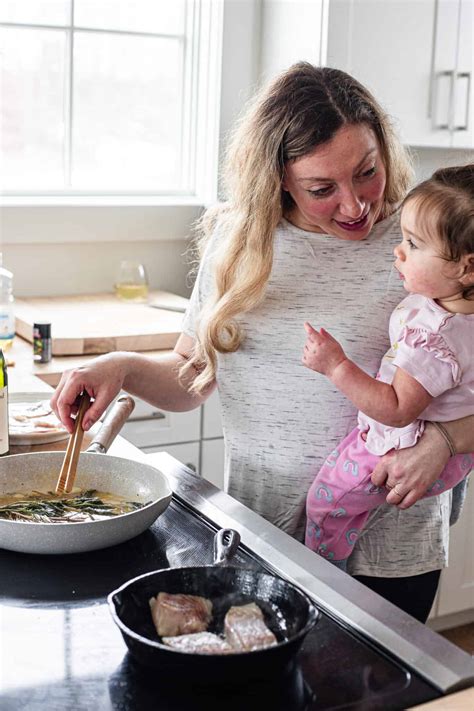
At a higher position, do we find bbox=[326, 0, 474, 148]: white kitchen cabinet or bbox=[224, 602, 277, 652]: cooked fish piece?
bbox=[326, 0, 474, 148]: white kitchen cabinet

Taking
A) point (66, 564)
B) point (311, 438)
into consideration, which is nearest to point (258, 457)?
point (311, 438)

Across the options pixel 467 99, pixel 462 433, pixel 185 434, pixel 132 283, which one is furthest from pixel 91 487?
pixel 467 99

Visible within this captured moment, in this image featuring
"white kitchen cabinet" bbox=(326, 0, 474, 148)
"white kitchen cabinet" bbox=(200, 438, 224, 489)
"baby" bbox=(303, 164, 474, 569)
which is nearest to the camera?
"baby" bbox=(303, 164, 474, 569)

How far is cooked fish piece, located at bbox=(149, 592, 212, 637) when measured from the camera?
3.18ft

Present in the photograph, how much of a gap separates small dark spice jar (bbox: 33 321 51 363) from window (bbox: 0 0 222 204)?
831 mm

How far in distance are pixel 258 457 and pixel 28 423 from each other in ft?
1.39

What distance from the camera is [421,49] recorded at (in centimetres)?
296

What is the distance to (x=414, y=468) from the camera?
5.04 ft

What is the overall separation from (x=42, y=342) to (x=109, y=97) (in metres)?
1.13

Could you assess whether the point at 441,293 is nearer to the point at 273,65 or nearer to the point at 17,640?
the point at 17,640

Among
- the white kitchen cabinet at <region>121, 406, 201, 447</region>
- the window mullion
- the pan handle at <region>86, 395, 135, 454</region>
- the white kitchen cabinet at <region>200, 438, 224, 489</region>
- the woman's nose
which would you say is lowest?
the white kitchen cabinet at <region>200, 438, 224, 489</region>

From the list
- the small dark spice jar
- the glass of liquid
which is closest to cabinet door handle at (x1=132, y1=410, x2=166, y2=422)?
the small dark spice jar

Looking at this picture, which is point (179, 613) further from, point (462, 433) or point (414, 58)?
point (414, 58)

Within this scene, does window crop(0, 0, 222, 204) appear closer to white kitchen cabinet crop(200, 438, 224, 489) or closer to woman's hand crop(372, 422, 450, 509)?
white kitchen cabinet crop(200, 438, 224, 489)
